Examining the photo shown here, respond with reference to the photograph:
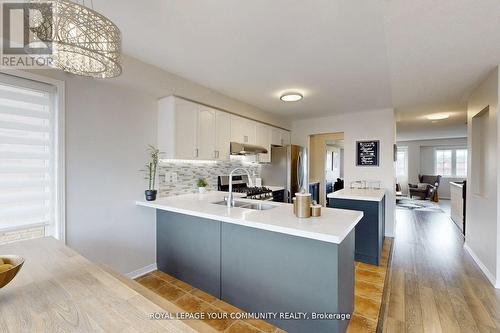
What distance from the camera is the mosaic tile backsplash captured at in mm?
2988

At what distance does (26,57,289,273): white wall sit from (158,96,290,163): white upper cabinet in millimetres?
143

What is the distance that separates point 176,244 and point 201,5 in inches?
89.6

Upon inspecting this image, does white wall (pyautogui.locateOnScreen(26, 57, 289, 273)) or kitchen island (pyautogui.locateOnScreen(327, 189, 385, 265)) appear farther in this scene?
kitchen island (pyautogui.locateOnScreen(327, 189, 385, 265))

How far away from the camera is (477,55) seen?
2.23 meters

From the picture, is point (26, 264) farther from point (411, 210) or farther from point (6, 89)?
point (411, 210)

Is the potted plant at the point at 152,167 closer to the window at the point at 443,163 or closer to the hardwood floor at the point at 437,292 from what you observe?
the hardwood floor at the point at 437,292

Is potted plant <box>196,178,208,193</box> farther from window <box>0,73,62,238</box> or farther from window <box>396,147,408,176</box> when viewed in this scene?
window <box>396,147,408,176</box>

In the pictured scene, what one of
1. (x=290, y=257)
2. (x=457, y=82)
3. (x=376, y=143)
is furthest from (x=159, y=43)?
(x=376, y=143)

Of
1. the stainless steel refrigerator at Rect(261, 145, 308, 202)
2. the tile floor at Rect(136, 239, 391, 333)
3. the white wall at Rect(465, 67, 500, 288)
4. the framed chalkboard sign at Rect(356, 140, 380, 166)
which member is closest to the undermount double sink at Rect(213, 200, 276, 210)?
the tile floor at Rect(136, 239, 391, 333)

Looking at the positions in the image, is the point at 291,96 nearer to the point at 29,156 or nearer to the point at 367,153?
the point at 367,153

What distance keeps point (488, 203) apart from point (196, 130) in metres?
3.65

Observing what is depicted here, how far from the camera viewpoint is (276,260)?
1.77 m

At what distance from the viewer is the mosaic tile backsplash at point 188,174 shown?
299cm

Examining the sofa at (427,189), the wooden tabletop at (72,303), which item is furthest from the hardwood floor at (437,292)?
the sofa at (427,189)
